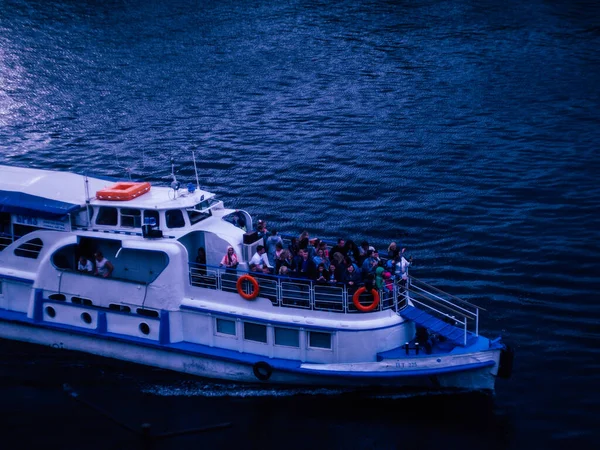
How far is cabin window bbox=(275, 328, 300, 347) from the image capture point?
28.5 metres

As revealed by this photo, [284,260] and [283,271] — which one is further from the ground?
[284,260]

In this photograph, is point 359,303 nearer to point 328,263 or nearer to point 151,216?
point 328,263

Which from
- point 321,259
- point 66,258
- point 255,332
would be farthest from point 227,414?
point 66,258

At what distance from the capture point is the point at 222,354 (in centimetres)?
2905

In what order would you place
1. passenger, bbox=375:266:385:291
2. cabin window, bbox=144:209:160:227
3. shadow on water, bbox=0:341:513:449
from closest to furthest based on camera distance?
shadow on water, bbox=0:341:513:449
passenger, bbox=375:266:385:291
cabin window, bbox=144:209:160:227

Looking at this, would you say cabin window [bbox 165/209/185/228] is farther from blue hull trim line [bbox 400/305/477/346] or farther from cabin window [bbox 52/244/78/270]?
blue hull trim line [bbox 400/305/477/346]

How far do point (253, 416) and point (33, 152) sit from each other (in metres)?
31.8

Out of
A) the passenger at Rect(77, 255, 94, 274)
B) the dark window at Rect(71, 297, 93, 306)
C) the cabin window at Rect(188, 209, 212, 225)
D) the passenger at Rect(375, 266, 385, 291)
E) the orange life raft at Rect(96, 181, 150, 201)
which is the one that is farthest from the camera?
the dark window at Rect(71, 297, 93, 306)

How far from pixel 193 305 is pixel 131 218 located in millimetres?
4094

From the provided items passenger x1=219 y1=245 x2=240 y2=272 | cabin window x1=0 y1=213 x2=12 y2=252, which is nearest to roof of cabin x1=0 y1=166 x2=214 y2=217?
cabin window x1=0 y1=213 x2=12 y2=252

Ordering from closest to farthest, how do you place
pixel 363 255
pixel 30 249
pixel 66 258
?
pixel 363 255 → pixel 66 258 → pixel 30 249

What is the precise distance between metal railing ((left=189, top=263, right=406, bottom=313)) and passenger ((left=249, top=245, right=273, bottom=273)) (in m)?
0.27

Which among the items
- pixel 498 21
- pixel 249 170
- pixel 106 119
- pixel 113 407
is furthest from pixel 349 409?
pixel 498 21

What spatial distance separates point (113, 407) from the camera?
2847 cm
